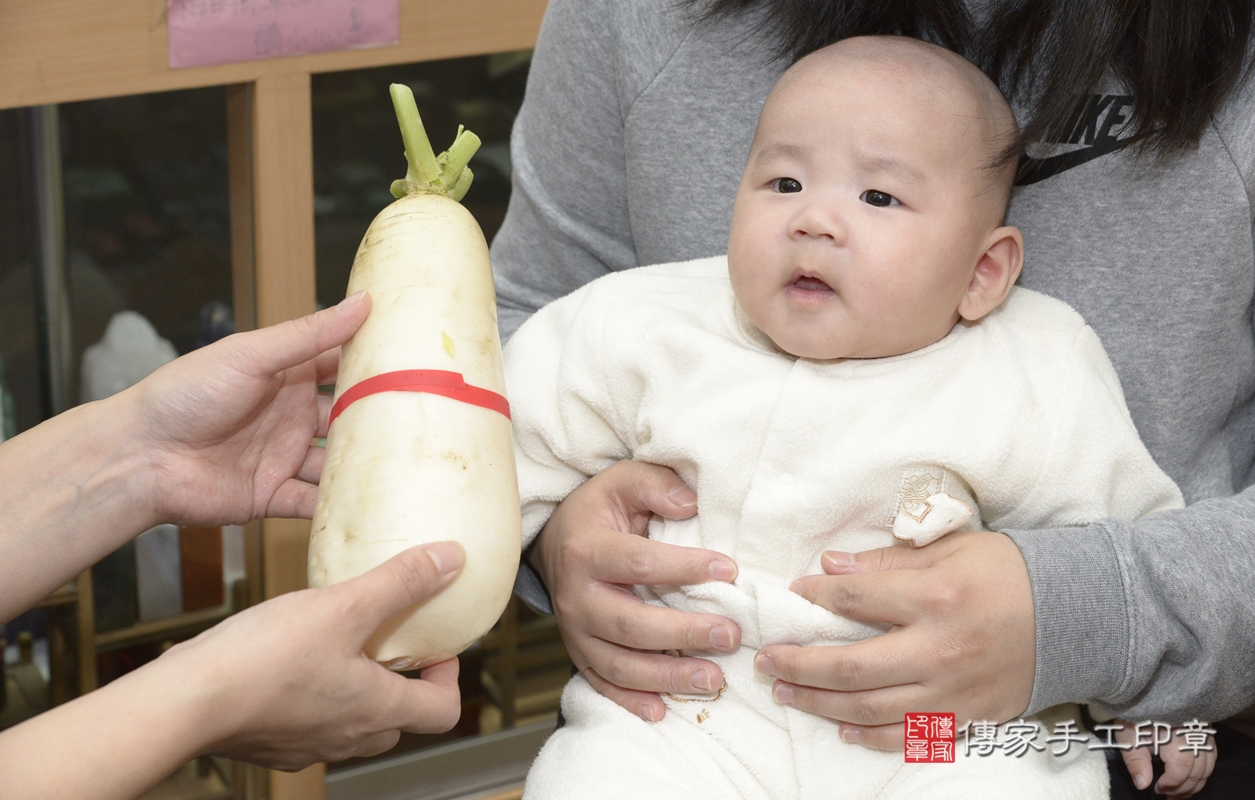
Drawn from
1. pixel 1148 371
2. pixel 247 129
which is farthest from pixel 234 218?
pixel 1148 371

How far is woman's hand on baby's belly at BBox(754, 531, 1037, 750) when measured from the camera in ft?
→ 2.93

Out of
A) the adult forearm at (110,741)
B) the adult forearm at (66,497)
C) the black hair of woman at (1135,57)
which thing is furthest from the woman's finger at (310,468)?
the black hair of woman at (1135,57)

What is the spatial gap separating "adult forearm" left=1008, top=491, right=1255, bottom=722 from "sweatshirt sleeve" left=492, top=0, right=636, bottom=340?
0.55m

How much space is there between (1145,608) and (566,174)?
0.71m

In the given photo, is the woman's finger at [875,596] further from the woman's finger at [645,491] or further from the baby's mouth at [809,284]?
the baby's mouth at [809,284]

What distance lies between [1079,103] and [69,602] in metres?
1.58

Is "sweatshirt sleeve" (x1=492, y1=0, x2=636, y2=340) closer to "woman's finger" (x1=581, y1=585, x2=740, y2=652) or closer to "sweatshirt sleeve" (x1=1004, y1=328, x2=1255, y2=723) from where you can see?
"woman's finger" (x1=581, y1=585, x2=740, y2=652)

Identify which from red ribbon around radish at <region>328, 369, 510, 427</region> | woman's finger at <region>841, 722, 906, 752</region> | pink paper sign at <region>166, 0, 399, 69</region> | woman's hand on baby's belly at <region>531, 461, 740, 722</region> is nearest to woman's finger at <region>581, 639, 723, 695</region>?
woman's hand on baby's belly at <region>531, 461, 740, 722</region>

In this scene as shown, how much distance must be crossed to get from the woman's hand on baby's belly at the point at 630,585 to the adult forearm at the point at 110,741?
36 centimetres

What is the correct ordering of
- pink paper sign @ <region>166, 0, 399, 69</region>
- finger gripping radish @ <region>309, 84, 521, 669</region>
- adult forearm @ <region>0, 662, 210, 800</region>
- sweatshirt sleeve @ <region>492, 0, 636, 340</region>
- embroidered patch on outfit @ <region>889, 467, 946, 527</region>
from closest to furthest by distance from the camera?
adult forearm @ <region>0, 662, 210, 800</region>, finger gripping radish @ <region>309, 84, 521, 669</region>, embroidered patch on outfit @ <region>889, 467, 946, 527</region>, sweatshirt sleeve @ <region>492, 0, 636, 340</region>, pink paper sign @ <region>166, 0, 399, 69</region>

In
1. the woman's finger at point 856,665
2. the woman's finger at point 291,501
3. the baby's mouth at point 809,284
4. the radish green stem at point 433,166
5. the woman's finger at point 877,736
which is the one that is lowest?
the woman's finger at point 877,736

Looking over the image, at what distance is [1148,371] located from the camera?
3.28 feet

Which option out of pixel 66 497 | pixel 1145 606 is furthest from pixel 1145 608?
pixel 66 497

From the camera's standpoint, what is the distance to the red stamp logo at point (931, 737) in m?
0.92
